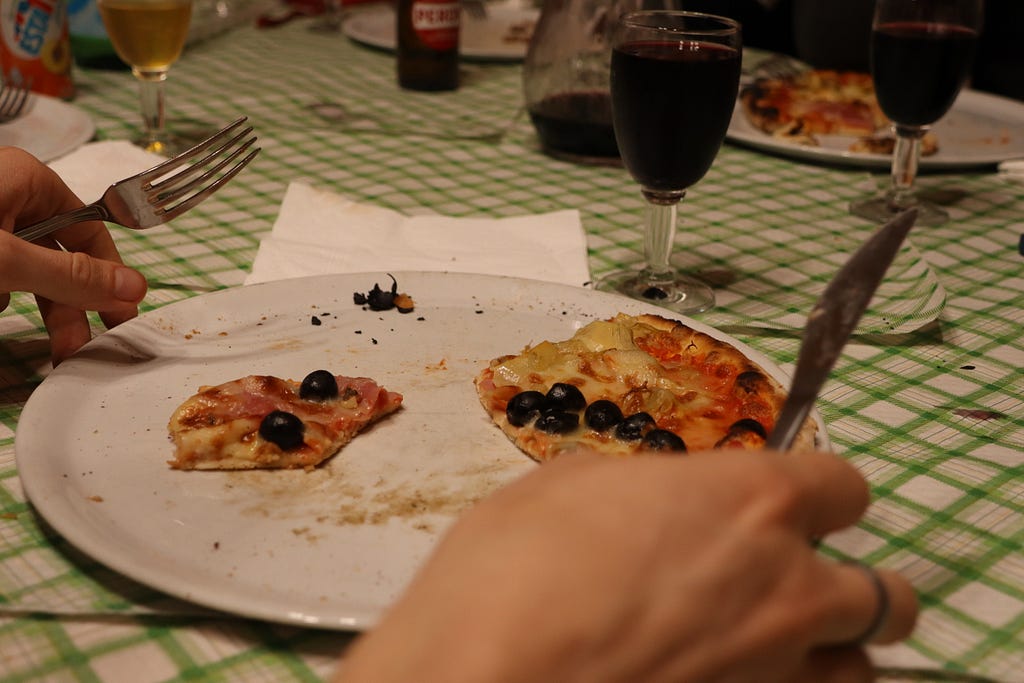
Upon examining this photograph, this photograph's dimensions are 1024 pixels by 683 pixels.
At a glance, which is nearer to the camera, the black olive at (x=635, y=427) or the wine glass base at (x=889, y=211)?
the black olive at (x=635, y=427)

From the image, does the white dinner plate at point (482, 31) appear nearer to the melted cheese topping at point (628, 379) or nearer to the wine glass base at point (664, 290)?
the wine glass base at point (664, 290)

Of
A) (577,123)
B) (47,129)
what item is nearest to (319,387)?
(577,123)

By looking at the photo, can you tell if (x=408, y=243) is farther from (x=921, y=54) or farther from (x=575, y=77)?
(x=921, y=54)

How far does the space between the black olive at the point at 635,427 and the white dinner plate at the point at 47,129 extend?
1457mm

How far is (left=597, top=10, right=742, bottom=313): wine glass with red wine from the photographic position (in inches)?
59.5

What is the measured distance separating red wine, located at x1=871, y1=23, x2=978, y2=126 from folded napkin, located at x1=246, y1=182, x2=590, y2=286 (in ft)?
2.07

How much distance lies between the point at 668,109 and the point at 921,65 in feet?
2.09

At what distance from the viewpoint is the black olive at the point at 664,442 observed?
3.55 ft

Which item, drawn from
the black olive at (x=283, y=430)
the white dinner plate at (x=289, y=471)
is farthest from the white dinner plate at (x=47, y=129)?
the black olive at (x=283, y=430)

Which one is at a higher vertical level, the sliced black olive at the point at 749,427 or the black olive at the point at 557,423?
the sliced black olive at the point at 749,427

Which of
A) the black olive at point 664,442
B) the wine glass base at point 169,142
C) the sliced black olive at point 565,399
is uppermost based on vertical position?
the black olive at point 664,442

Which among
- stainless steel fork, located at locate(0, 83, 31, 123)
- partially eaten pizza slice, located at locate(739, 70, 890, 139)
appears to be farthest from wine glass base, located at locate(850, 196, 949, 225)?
stainless steel fork, located at locate(0, 83, 31, 123)

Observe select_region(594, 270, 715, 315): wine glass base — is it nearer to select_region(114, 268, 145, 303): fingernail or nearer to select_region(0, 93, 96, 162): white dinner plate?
select_region(114, 268, 145, 303): fingernail

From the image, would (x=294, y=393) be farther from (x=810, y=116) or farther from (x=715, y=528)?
(x=810, y=116)
